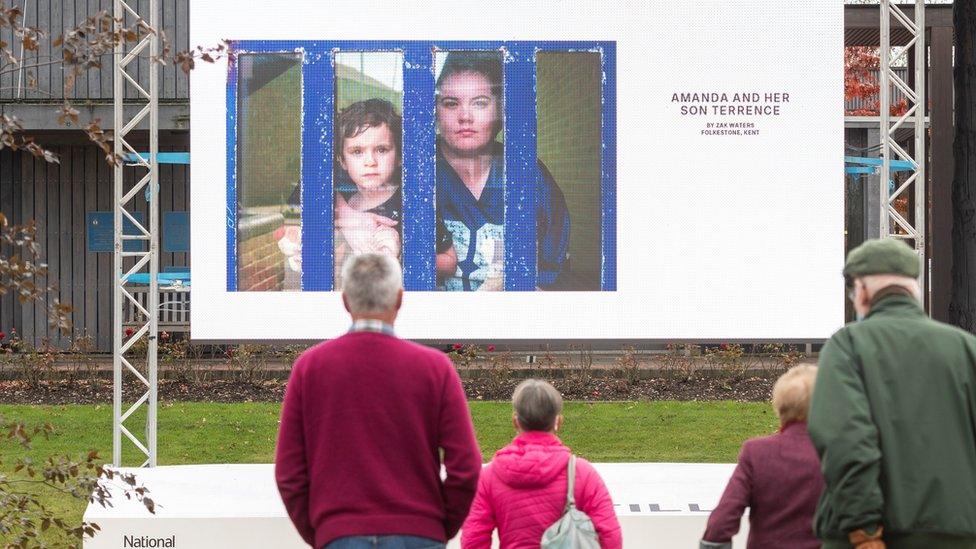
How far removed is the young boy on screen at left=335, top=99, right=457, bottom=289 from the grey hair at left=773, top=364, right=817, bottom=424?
456 centimetres

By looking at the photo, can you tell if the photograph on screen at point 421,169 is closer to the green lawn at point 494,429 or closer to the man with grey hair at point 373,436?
the green lawn at point 494,429

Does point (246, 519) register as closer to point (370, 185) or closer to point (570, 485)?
point (370, 185)

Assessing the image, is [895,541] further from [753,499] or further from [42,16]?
[42,16]

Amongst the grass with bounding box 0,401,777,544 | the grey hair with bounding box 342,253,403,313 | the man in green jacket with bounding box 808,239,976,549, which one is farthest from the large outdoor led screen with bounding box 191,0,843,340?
the man in green jacket with bounding box 808,239,976,549

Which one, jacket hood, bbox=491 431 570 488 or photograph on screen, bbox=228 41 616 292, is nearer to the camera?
jacket hood, bbox=491 431 570 488

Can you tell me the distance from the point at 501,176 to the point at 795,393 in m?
4.65

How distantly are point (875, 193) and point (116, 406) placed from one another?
32.1 feet

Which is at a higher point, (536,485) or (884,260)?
(884,260)

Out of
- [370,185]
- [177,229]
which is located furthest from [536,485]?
[177,229]

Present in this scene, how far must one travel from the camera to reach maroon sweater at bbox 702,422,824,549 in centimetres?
394

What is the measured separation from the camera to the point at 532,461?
166 inches

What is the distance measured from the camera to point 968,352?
3.40 metres

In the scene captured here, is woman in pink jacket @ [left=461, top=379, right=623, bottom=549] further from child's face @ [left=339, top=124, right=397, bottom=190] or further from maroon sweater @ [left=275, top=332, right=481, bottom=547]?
child's face @ [left=339, top=124, right=397, bottom=190]

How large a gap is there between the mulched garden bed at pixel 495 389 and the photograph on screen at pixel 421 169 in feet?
14.9
